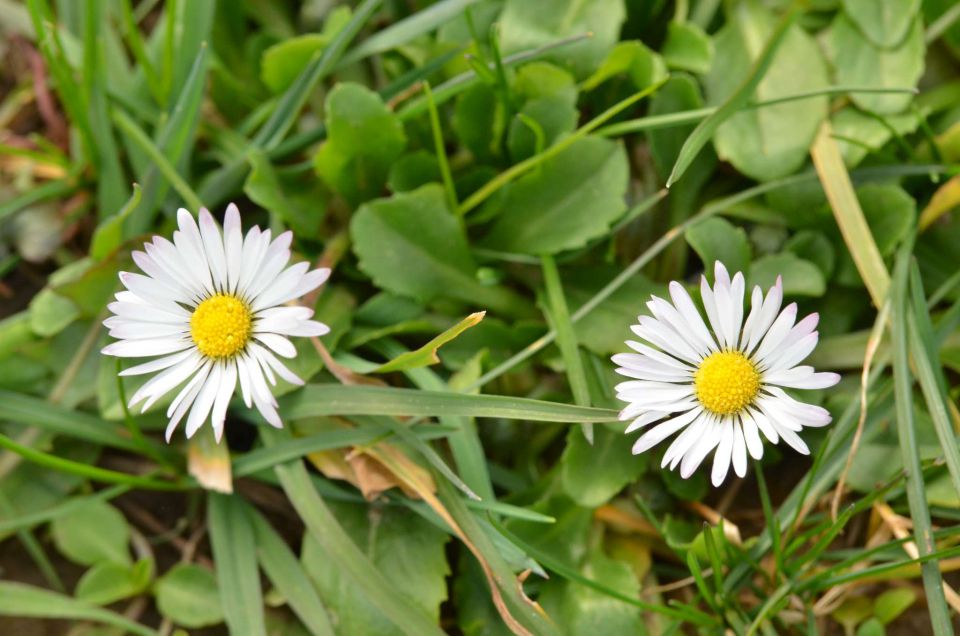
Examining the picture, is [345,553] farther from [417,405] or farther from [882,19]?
[882,19]

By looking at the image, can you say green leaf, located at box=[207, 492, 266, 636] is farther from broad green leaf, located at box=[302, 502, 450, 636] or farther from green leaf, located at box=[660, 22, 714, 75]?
green leaf, located at box=[660, 22, 714, 75]

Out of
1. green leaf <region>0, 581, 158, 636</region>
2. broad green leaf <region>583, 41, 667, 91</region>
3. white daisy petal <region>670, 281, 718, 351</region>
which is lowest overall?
green leaf <region>0, 581, 158, 636</region>

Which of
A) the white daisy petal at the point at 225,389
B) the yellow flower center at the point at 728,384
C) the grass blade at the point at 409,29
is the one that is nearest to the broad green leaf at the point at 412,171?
the grass blade at the point at 409,29

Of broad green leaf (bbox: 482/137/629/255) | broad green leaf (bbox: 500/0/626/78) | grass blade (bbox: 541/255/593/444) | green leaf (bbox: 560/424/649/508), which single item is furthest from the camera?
broad green leaf (bbox: 500/0/626/78)

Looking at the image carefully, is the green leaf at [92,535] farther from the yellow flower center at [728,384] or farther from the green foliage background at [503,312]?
the yellow flower center at [728,384]

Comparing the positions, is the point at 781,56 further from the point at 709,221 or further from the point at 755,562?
the point at 755,562

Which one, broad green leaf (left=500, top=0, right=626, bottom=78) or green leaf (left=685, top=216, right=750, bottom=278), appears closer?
green leaf (left=685, top=216, right=750, bottom=278)

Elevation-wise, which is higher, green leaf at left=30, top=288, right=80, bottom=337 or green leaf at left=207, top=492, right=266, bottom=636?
green leaf at left=30, top=288, right=80, bottom=337

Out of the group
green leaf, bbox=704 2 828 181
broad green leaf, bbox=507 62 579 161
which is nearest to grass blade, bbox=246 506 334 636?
broad green leaf, bbox=507 62 579 161

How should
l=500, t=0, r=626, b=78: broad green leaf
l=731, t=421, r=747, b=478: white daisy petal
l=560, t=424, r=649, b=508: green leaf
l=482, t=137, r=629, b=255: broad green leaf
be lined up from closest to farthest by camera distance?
l=731, t=421, r=747, b=478: white daisy petal → l=560, t=424, r=649, b=508: green leaf → l=482, t=137, r=629, b=255: broad green leaf → l=500, t=0, r=626, b=78: broad green leaf
